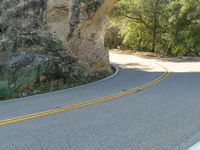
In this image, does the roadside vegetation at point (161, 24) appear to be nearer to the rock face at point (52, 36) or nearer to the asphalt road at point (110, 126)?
the rock face at point (52, 36)

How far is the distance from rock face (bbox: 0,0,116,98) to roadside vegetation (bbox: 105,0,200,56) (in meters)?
17.3

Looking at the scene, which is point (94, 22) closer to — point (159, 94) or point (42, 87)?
point (42, 87)

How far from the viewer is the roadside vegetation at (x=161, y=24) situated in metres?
38.8

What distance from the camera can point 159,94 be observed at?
13125mm

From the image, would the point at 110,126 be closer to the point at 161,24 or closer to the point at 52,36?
the point at 52,36

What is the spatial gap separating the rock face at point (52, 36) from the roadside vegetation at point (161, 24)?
56.6 feet

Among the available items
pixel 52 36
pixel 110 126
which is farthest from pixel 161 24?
pixel 110 126

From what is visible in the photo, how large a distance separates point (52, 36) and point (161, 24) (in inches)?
953

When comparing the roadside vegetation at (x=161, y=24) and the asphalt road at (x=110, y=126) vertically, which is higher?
the asphalt road at (x=110, y=126)

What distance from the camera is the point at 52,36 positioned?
63.5ft

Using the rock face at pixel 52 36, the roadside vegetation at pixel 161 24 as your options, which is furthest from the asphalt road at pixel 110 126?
the roadside vegetation at pixel 161 24

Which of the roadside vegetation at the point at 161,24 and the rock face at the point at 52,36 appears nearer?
the rock face at the point at 52,36

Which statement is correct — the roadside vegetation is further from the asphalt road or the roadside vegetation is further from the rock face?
the asphalt road

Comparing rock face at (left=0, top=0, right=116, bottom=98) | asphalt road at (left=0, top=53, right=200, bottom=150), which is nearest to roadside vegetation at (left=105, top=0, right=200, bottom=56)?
rock face at (left=0, top=0, right=116, bottom=98)
